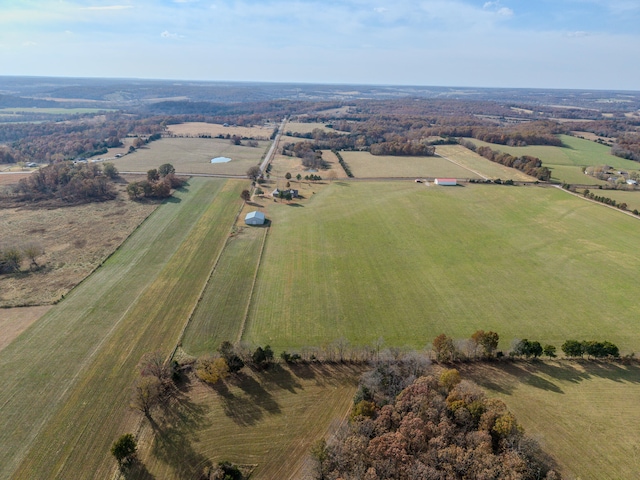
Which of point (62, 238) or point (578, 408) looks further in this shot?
point (62, 238)

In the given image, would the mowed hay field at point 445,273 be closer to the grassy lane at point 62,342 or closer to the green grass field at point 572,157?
the grassy lane at point 62,342

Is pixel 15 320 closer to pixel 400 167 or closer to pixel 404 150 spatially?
pixel 400 167

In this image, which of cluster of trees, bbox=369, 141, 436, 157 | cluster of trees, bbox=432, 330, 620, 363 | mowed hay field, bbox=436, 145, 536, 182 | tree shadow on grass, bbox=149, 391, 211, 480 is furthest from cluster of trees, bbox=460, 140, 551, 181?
tree shadow on grass, bbox=149, 391, 211, 480

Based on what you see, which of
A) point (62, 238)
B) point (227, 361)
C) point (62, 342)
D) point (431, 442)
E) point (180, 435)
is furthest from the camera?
point (62, 238)

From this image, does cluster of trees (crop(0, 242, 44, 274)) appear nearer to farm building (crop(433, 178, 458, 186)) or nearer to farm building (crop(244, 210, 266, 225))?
farm building (crop(244, 210, 266, 225))

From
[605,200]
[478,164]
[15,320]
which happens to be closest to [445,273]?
[15,320]

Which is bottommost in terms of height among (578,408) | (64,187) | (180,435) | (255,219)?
(180,435)

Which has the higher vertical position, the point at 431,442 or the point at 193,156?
the point at 193,156
